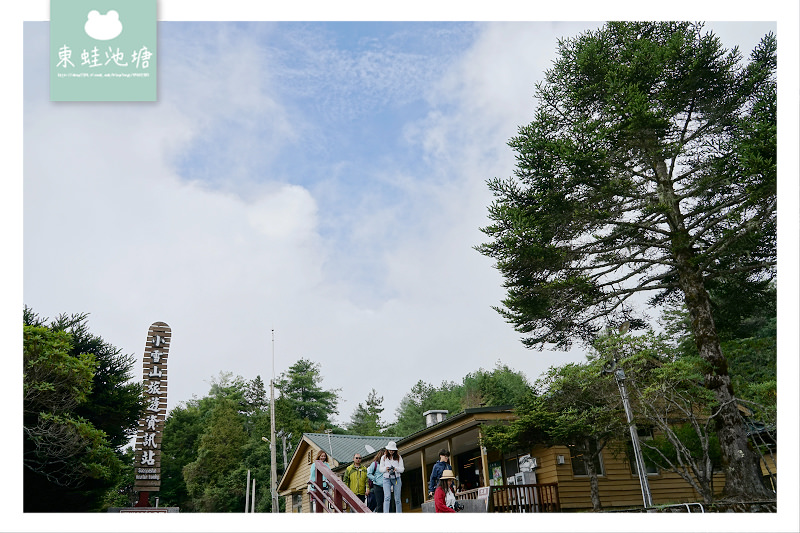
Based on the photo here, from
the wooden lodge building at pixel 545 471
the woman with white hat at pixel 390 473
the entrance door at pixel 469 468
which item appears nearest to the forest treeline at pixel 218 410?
the wooden lodge building at pixel 545 471

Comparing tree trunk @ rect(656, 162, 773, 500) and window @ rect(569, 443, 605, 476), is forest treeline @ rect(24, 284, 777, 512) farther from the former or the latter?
window @ rect(569, 443, 605, 476)

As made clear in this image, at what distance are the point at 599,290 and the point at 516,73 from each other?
6.04m

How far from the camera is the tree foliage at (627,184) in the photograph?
12.2 meters

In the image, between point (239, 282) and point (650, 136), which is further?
point (239, 282)

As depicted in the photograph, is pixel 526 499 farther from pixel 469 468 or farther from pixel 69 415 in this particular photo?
pixel 69 415

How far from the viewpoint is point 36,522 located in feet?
23.1

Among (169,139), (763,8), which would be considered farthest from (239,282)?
(763,8)

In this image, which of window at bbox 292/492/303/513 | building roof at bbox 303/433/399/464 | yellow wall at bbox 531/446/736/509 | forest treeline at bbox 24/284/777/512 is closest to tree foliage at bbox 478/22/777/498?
forest treeline at bbox 24/284/777/512

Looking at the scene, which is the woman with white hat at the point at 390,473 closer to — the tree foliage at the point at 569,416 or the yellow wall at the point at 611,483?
the tree foliage at the point at 569,416

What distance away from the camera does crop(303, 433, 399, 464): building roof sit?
20641 mm

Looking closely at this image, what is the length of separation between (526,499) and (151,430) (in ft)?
26.5

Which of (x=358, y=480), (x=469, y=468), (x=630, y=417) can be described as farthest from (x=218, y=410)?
(x=630, y=417)

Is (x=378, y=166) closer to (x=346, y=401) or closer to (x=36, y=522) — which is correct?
(x=36, y=522)

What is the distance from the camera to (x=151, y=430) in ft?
44.4
